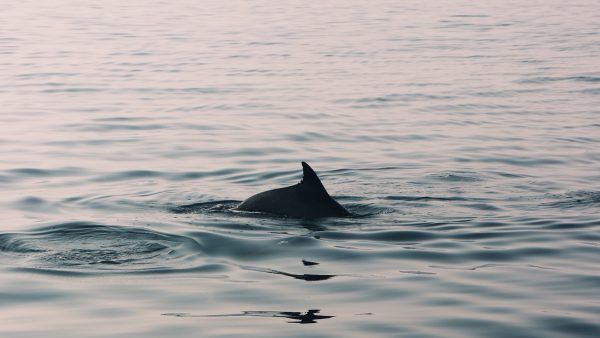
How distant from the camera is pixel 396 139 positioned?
778 inches

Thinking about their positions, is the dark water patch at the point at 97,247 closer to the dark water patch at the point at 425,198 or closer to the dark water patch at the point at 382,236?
the dark water patch at the point at 382,236

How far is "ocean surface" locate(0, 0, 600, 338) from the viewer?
370 inches

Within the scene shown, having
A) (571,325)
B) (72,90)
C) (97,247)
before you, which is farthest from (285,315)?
(72,90)

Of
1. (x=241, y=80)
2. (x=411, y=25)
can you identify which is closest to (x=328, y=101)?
(x=241, y=80)

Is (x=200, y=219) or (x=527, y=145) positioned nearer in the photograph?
(x=200, y=219)

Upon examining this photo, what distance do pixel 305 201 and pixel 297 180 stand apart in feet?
11.3

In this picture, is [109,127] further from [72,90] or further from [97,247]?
[97,247]

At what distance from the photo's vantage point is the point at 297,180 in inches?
641

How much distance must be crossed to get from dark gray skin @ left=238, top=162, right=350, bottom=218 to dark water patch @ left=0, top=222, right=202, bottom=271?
1429 millimetres

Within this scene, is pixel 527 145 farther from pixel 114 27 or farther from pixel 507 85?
pixel 114 27

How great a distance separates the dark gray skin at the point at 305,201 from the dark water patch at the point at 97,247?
1429mm

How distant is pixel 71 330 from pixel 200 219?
14.5 feet

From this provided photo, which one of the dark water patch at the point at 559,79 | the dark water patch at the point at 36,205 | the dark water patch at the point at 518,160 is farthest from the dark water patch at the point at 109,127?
the dark water patch at the point at 559,79

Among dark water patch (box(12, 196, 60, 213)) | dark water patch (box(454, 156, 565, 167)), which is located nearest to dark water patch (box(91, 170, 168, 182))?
dark water patch (box(12, 196, 60, 213))
